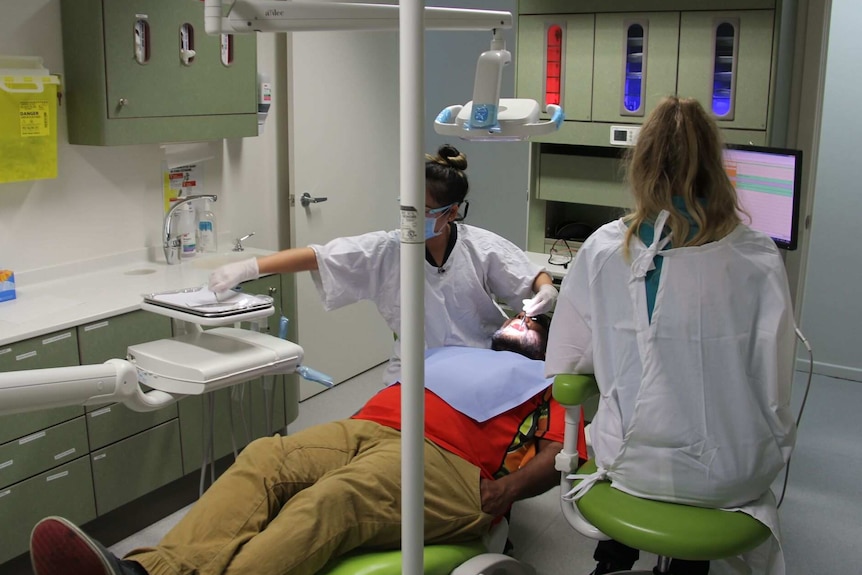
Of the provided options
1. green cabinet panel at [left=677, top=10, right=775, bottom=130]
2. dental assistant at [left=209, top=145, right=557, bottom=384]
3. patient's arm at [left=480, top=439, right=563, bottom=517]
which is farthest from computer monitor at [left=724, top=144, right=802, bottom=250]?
patient's arm at [left=480, top=439, right=563, bottom=517]

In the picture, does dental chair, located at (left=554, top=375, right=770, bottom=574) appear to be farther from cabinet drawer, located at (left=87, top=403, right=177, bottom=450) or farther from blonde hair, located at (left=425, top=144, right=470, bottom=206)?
cabinet drawer, located at (left=87, top=403, right=177, bottom=450)

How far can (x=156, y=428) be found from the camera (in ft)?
9.01

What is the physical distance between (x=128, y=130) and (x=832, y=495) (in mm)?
2723

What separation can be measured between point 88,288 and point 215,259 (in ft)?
1.72

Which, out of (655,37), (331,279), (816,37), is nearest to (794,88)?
(816,37)

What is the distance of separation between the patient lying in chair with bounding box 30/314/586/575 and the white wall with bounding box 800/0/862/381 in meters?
2.20

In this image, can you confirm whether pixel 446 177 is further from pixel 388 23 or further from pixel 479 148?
pixel 479 148

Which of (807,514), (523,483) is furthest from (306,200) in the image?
(807,514)

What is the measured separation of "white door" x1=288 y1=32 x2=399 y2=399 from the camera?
12.2 feet

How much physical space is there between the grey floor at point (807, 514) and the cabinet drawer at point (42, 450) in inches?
16.7

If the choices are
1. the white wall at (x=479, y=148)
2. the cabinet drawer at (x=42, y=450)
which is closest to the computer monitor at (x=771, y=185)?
the white wall at (x=479, y=148)

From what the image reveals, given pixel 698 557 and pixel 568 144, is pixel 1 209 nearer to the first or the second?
pixel 568 144

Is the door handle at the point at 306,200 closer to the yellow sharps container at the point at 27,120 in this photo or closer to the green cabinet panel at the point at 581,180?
the green cabinet panel at the point at 581,180

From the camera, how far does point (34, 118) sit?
2.65m
